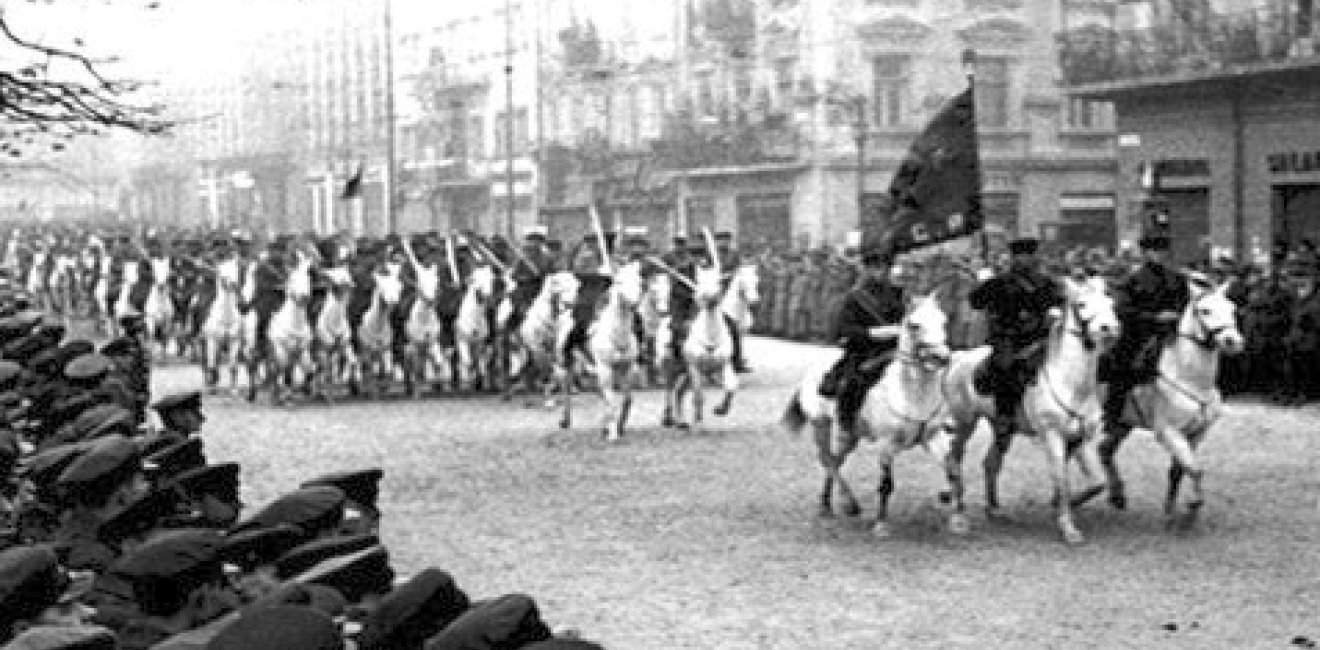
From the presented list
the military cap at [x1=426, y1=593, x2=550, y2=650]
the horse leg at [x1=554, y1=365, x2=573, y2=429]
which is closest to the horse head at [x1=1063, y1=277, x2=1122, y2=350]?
the military cap at [x1=426, y1=593, x2=550, y2=650]

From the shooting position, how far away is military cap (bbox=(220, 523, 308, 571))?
6.80 m

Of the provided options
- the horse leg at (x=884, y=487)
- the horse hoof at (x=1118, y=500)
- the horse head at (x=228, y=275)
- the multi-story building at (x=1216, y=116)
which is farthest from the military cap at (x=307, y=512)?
the multi-story building at (x=1216, y=116)

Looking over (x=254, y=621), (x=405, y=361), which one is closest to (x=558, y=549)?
(x=254, y=621)

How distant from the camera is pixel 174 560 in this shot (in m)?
6.16

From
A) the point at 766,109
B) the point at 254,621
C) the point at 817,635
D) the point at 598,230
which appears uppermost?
the point at 766,109

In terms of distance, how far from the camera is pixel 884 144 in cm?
4228

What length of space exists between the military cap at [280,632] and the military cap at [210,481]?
130 inches

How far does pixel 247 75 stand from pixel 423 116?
1360 cm

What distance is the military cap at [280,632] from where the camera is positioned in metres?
4.89

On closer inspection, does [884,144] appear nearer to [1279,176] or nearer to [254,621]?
[1279,176]

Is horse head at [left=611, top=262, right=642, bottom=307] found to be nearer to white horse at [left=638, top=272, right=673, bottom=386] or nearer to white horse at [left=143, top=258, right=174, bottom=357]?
white horse at [left=638, top=272, right=673, bottom=386]

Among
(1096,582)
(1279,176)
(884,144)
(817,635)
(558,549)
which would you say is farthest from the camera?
(884,144)

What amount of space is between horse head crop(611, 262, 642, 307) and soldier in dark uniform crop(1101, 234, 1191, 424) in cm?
625

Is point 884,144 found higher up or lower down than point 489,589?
higher up
